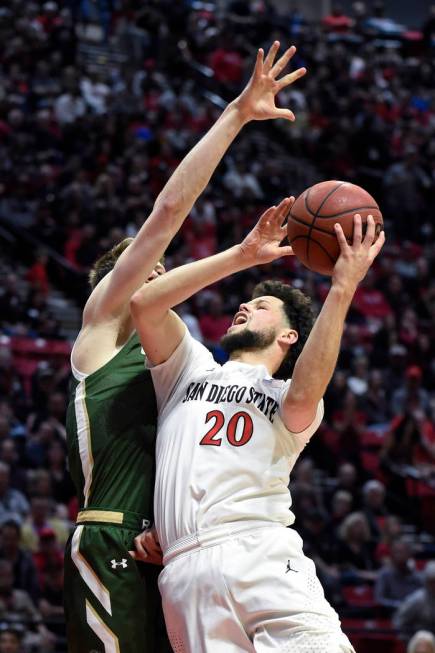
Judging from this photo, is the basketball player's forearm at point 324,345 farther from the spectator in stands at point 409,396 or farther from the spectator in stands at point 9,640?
the spectator in stands at point 409,396

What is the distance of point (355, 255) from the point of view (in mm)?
4074

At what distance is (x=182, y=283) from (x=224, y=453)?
65 cm

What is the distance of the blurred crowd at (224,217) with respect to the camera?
34.0 feet

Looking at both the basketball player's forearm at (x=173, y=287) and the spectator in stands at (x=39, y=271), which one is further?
the spectator in stands at (x=39, y=271)

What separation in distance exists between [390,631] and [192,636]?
5794 millimetres

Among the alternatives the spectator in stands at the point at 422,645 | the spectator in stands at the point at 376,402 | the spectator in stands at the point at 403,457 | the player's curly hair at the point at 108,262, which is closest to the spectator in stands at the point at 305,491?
the spectator in stands at the point at 403,457

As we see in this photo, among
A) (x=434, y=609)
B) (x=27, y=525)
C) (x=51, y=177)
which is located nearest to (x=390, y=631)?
(x=434, y=609)

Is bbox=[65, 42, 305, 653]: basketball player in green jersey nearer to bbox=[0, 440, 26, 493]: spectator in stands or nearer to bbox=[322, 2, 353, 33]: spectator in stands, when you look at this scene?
bbox=[0, 440, 26, 493]: spectator in stands

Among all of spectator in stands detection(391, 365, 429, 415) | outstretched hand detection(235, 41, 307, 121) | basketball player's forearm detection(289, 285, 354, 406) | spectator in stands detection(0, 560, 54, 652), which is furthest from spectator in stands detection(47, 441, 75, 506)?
basketball player's forearm detection(289, 285, 354, 406)

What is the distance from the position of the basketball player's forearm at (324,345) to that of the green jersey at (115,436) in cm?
83

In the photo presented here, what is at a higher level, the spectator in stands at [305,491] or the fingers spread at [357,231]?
the fingers spread at [357,231]

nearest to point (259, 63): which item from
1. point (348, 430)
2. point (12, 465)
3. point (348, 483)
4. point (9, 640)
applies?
point (9, 640)

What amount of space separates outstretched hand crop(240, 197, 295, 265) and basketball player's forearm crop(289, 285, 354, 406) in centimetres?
48

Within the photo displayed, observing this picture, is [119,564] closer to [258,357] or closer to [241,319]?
[258,357]
